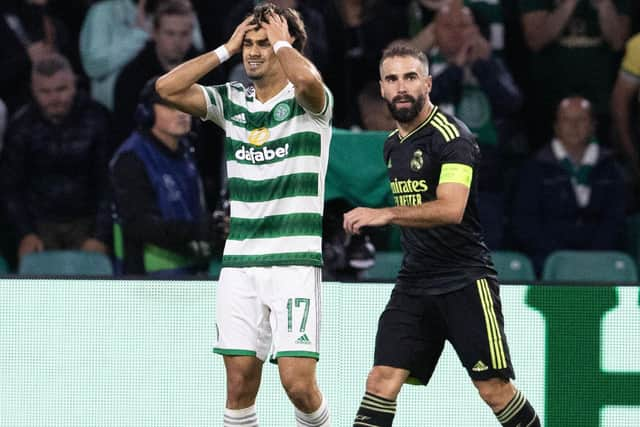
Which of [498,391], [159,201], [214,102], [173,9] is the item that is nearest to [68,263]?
[159,201]

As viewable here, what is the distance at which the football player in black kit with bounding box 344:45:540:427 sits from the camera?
598cm

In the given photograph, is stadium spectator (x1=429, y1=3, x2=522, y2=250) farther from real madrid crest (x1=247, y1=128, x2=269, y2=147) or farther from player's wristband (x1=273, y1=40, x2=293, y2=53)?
player's wristband (x1=273, y1=40, x2=293, y2=53)

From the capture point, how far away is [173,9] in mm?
9188

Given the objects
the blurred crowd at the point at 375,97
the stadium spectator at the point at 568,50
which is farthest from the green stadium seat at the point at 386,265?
the stadium spectator at the point at 568,50

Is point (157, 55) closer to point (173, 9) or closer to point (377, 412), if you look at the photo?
point (173, 9)

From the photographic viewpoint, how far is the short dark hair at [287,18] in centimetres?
595

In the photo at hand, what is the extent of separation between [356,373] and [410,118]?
5.69ft

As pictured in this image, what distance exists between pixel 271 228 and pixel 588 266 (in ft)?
10.7

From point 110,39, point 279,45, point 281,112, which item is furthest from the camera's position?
point 110,39

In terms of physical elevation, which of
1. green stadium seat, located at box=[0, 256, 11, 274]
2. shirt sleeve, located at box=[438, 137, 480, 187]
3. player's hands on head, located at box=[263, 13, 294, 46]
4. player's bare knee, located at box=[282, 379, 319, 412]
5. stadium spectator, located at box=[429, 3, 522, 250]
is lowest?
player's bare knee, located at box=[282, 379, 319, 412]

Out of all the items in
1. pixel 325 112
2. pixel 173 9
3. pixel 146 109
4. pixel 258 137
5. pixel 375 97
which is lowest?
pixel 258 137

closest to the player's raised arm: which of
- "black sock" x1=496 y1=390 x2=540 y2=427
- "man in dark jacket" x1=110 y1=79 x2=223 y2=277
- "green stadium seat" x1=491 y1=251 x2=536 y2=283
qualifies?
"man in dark jacket" x1=110 y1=79 x2=223 y2=277

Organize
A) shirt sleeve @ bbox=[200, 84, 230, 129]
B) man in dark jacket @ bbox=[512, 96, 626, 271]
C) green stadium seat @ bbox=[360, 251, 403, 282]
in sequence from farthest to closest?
man in dark jacket @ bbox=[512, 96, 626, 271] < green stadium seat @ bbox=[360, 251, 403, 282] < shirt sleeve @ bbox=[200, 84, 230, 129]

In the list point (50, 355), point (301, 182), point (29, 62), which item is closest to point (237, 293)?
point (301, 182)
